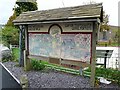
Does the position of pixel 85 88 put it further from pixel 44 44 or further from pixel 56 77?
pixel 44 44

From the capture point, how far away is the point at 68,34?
5891mm

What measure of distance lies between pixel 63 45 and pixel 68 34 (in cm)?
41

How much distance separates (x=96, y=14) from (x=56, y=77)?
2713 millimetres

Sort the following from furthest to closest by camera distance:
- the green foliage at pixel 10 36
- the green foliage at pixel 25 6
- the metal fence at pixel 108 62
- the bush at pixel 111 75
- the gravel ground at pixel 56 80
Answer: the green foliage at pixel 10 36 < the green foliage at pixel 25 6 < the metal fence at pixel 108 62 < the bush at pixel 111 75 < the gravel ground at pixel 56 80

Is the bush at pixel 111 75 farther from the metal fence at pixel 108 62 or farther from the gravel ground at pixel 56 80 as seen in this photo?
the metal fence at pixel 108 62

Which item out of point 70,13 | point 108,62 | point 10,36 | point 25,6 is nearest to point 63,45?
point 70,13

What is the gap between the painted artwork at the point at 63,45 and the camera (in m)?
5.58

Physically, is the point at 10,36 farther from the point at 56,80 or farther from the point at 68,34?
the point at 68,34

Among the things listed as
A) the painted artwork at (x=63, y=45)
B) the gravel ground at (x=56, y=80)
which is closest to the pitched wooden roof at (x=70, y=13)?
the painted artwork at (x=63, y=45)

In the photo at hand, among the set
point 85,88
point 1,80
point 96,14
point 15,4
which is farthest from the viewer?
point 15,4

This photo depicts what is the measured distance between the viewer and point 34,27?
7.06 metres

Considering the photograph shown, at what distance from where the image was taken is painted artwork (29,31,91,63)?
18.3 feet

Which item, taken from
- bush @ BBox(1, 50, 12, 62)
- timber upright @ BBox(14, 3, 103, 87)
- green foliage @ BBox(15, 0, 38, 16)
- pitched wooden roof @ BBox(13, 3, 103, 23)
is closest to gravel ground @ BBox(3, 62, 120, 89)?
timber upright @ BBox(14, 3, 103, 87)

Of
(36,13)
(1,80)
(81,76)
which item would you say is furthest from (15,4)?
(81,76)
